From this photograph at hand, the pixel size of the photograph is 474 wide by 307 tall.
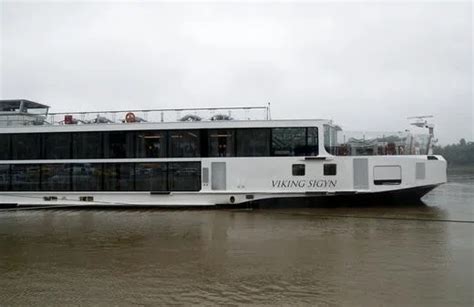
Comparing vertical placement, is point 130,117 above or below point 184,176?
above

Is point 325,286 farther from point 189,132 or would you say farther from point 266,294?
point 189,132

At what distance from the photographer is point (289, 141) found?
1827cm

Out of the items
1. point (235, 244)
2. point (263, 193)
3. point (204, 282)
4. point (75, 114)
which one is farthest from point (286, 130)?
point (204, 282)

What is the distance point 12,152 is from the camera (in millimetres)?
20328

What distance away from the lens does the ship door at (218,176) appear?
60.8 feet

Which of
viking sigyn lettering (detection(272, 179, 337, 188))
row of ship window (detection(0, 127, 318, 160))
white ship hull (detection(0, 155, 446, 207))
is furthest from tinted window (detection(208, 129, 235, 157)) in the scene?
viking sigyn lettering (detection(272, 179, 337, 188))

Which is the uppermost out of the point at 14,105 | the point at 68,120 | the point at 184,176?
the point at 14,105

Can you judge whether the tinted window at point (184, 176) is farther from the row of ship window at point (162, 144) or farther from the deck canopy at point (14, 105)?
the deck canopy at point (14, 105)

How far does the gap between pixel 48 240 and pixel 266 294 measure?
750 centimetres

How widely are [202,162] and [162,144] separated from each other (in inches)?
76.3

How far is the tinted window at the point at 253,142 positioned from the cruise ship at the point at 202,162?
41 millimetres

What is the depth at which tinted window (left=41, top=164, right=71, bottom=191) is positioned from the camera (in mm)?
19750

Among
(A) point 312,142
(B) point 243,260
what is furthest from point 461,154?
(B) point 243,260

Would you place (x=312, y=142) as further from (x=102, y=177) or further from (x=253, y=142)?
(x=102, y=177)
